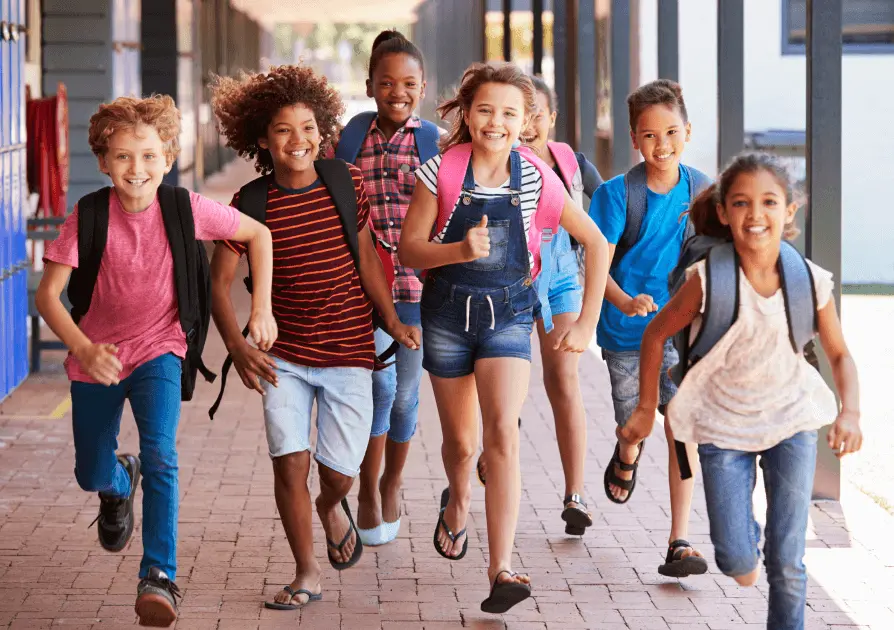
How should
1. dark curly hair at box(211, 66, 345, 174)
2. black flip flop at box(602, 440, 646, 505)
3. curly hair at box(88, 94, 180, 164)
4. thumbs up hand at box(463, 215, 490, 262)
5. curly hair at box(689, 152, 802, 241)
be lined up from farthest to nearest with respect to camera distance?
black flip flop at box(602, 440, 646, 505) → dark curly hair at box(211, 66, 345, 174) → curly hair at box(88, 94, 180, 164) → thumbs up hand at box(463, 215, 490, 262) → curly hair at box(689, 152, 802, 241)

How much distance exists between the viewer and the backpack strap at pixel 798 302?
3.91 m

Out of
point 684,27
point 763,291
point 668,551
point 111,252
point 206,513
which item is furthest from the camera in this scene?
point 684,27

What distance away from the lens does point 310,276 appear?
15.6 ft

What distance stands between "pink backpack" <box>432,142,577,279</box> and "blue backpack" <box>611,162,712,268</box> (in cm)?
58

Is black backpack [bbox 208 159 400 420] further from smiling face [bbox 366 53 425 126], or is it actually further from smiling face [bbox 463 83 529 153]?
smiling face [bbox 366 53 425 126]

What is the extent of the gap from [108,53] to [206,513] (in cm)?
768

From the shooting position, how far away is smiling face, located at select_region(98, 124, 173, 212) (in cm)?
447

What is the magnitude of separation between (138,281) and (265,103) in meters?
0.80

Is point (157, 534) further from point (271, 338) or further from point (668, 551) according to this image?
point (668, 551)

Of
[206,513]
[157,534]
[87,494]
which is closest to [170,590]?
[157,534]

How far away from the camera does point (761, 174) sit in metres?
3.99

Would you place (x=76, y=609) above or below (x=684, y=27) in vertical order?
below

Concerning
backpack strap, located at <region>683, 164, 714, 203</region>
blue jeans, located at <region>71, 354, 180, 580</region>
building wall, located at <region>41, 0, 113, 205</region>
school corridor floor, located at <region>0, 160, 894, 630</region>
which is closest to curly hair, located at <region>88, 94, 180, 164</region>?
blue jeans, located at <region>71, 354, 180, 580</region>

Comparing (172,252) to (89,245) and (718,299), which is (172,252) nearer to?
(89,245)
